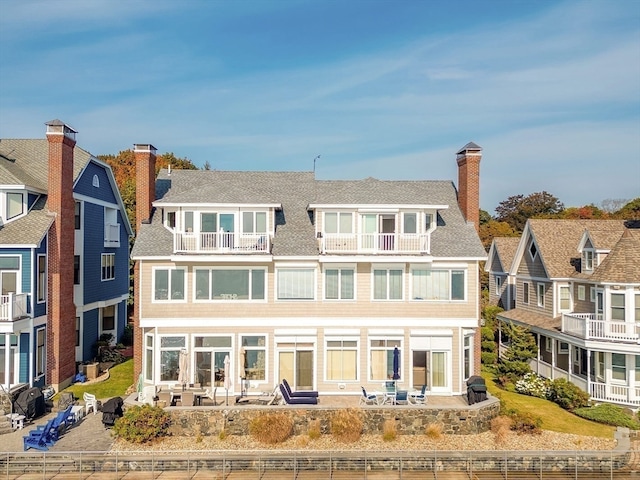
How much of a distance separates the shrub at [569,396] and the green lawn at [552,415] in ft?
1.16

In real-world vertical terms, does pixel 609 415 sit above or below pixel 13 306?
below

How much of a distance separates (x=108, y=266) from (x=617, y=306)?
28.8m

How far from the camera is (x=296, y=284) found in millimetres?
23703

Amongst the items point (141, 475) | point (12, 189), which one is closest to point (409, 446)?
point (141, 475)

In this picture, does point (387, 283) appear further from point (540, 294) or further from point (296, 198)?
point (540, 294)

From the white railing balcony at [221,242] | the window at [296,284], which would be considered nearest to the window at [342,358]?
the window at [296,284]

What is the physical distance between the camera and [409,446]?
1905 centimetres

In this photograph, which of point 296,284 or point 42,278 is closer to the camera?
point 296,284

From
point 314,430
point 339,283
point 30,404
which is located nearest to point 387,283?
point 339,283

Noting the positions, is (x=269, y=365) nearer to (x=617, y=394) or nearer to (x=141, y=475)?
(x=141, y=475)

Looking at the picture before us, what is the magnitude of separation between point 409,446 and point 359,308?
660 centimetres

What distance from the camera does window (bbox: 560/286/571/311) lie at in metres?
29.8

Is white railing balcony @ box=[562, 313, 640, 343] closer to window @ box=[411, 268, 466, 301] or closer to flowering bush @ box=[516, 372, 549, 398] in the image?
flowering bush @ box=[516, 372, 549, 398]

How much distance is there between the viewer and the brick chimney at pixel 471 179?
2578 centimetres
